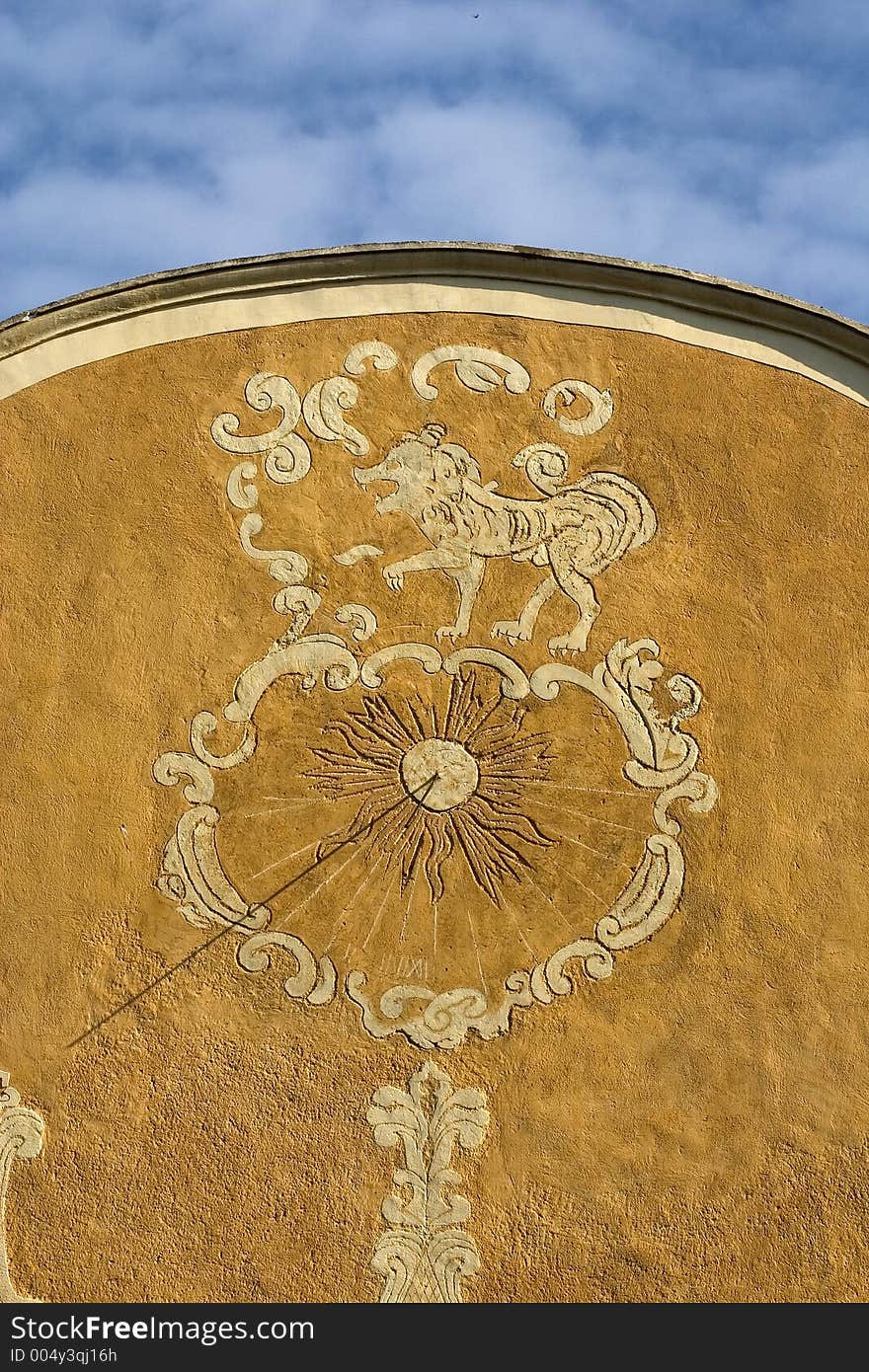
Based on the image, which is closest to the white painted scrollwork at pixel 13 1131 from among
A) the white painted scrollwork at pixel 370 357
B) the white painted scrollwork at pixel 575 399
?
the white painted scrollwork at pixel 370 357

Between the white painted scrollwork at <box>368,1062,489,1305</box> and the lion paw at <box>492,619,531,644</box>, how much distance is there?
4.02 feet

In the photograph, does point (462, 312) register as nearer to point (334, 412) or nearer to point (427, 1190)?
point (334, 412)

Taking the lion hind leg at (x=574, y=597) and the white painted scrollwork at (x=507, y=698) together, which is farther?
the lion hind leg at (x=574, y=597)

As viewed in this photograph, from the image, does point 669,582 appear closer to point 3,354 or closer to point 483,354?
point 483,354

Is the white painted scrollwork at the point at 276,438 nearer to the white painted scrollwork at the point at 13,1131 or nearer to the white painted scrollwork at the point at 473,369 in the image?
the white painted scrollwork at the point at 473,369

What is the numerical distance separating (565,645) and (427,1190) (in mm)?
1554

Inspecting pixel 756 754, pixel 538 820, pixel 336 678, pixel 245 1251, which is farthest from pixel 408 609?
pixel 245 1251

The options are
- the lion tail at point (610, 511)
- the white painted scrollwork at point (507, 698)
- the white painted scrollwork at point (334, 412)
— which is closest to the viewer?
the white painted scrollwork at point (507, 698)

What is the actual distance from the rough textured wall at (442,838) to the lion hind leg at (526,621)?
23 mm

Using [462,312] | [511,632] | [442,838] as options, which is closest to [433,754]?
[442,838]

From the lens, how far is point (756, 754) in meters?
5.42

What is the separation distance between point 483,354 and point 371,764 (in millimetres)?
1316

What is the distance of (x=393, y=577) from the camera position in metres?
5.62

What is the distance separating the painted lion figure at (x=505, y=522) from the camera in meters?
5.61
